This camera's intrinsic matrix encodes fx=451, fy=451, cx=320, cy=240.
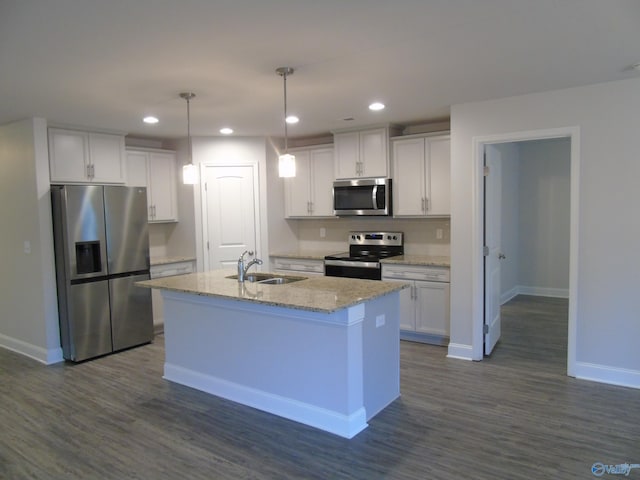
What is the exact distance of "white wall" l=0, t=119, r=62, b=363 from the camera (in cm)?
448

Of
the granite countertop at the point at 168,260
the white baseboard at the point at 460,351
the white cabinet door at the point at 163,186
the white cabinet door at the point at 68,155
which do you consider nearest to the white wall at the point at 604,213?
the white baseboard at the point at 460,351

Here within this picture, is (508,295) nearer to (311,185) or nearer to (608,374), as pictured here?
(608,374)

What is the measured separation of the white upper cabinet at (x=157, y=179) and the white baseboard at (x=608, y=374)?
479cm

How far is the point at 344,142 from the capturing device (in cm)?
548

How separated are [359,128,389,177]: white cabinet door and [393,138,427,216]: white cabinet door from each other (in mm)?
115

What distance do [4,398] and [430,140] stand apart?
15.4 feet

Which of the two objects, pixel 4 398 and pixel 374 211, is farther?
pixel 374 211

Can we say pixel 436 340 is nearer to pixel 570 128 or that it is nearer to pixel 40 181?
pixel 570 128

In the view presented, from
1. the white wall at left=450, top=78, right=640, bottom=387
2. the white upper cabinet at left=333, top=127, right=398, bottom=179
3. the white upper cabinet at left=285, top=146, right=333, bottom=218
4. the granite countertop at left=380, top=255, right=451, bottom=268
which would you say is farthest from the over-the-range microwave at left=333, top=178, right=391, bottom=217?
the white wall at left=450, top=78, right=640, bottom=387

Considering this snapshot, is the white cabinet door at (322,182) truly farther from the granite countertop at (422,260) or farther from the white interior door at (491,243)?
the white interior door at (491,243)

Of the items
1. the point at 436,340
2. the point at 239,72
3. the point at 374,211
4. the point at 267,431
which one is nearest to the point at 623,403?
the point at 436,340

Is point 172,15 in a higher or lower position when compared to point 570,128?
higher

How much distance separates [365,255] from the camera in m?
5.59

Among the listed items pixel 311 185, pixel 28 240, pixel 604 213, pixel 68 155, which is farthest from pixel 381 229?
pixel 28 240
